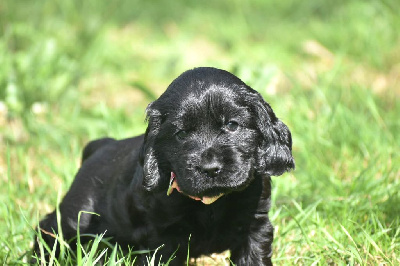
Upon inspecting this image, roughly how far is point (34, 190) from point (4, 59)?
5.88ft

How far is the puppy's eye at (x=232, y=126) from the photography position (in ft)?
9.41

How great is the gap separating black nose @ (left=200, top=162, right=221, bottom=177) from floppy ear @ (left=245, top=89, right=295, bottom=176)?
374 millimetres

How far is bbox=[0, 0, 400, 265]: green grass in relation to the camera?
3.66 m

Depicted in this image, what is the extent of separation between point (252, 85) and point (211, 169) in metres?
2.73

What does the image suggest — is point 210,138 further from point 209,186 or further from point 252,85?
point 252,85

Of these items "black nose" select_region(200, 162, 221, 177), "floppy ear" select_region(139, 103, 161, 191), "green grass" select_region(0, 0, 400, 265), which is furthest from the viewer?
"green grass" select_region(0, 0, 400, 265)

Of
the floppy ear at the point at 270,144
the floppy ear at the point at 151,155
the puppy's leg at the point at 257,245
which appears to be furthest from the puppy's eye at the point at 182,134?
the puppy's leg at the point at 257,245

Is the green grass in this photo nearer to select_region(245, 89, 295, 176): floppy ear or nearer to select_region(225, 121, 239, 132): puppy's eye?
select_region(245, 89, 295, 176): floppy ear

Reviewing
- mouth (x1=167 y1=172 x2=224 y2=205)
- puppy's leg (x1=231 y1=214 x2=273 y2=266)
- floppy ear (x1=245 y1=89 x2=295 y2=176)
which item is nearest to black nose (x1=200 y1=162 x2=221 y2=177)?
mouth (x1=167 y1=172 x2=224 y2=205)

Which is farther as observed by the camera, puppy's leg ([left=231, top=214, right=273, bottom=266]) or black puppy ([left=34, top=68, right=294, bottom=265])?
puppy's leg ([left=231, top=214, right=273, bottom=266])

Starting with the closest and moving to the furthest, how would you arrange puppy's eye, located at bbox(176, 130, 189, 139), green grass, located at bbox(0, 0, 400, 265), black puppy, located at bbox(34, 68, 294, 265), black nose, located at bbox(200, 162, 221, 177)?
1. black nose, located at bbox(200, 162, 221, 177)
2. black puppy, located at bbox(34, 68, 294, 265)
3. puppy's eye, located at bbox(176, 130, 189, 139)
4. green grass, located at bbox(0, 0, 400, 265)

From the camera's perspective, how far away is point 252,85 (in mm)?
5320

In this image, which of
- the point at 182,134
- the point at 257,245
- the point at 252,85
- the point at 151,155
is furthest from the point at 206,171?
the point at 252,85

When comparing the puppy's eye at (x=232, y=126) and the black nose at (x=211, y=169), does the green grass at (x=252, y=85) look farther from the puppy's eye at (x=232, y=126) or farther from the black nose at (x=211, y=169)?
the puppy's eye at (x=232, y=126)
